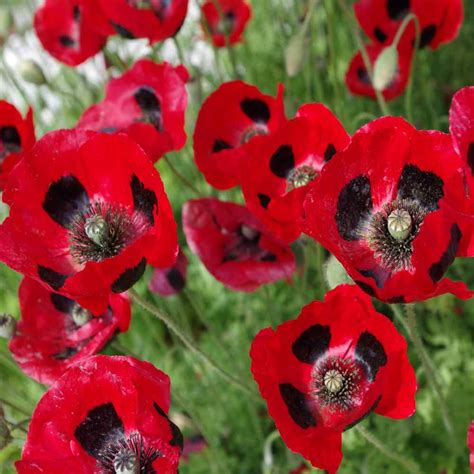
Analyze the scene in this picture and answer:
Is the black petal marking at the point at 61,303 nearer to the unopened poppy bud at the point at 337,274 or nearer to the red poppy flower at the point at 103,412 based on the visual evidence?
the red poppy flower at the point at 103,412

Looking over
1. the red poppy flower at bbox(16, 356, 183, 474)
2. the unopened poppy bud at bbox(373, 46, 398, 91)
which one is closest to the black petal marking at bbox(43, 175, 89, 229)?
the red poppy flower at bbox(16, 356, 183, 474)

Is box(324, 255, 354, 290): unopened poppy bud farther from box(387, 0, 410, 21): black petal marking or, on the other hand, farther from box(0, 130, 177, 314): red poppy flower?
box(387, 0, 410, 21): black petal marking

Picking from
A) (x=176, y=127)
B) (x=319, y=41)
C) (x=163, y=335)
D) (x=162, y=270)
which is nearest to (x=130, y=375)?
(x=176, y=127)

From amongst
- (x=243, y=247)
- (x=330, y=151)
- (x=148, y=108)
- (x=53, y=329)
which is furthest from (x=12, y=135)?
(x=330, y=151)

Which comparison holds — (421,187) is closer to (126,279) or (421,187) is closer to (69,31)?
(126,279)

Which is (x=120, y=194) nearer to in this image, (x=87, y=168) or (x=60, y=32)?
(x=87, y=168)
